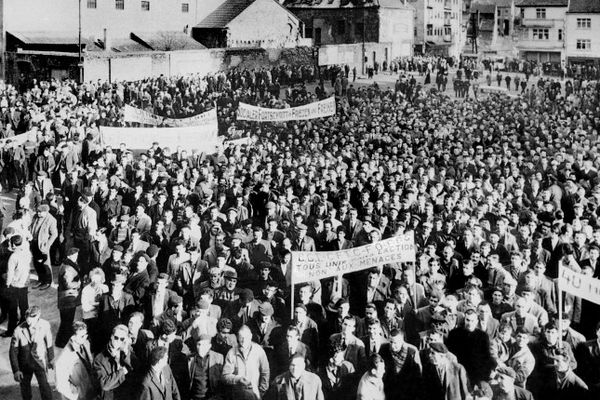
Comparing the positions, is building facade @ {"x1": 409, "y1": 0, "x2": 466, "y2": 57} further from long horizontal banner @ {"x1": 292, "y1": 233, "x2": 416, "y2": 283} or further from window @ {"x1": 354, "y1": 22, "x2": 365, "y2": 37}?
long horizontal banner @ {"x1": 292, "y1": 233, "x2": 416, "y2": 283}

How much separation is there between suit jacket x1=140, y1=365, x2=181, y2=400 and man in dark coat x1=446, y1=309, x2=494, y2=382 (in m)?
2.96

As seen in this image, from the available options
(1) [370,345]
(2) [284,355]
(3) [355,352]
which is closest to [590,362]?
(1) [370,345]

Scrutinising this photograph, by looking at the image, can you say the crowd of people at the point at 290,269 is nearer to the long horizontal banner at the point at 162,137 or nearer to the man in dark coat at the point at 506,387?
the man in dark coat at the point at 506,387

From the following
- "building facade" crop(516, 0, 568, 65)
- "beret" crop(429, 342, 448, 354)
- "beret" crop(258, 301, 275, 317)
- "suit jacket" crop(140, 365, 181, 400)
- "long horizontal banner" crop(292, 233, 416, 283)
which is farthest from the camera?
"building facade" crop(516, 0, 568, 65)

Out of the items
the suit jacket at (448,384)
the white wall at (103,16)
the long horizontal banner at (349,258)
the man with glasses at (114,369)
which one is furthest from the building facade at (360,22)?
the man with glasses at (114,369)

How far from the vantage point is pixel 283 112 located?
2123 centimetres

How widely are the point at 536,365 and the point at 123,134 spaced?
1290cm

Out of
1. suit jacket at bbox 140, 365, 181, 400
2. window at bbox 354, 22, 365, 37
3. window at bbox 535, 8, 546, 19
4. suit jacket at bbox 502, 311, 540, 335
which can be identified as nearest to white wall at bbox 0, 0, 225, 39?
window at bbox 354, 22, 365, 37

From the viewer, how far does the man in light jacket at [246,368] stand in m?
6.63

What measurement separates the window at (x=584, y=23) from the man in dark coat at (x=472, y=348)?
40.2m

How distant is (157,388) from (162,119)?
14621mm

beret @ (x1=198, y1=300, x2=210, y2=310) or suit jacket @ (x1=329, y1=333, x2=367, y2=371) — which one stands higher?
beret @ (x1=198, y1=300, x2=210, y2=310)

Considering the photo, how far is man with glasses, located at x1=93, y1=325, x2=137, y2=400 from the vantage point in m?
6.55

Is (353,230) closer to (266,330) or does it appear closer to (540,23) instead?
(266,330)
